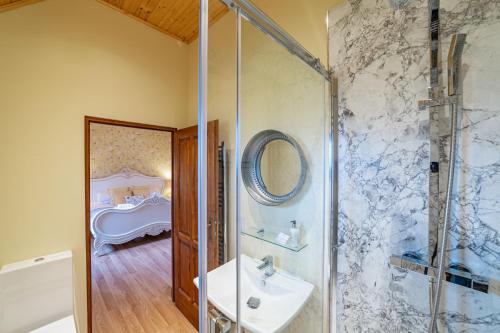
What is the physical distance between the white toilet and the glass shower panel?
5.19 feet

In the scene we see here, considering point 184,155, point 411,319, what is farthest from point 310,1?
point 411,319

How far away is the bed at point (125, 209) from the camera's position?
354cm

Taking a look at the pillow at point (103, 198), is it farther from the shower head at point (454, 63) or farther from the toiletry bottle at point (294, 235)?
the shower head at point (454, 63)

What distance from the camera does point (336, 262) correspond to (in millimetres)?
1223

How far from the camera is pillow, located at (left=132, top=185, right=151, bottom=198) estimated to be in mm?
4941

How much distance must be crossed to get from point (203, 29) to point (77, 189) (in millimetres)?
2001

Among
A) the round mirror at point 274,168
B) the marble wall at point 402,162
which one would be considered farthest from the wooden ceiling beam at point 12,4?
the marble wall at point 402,162

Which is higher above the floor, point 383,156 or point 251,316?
point 383,156

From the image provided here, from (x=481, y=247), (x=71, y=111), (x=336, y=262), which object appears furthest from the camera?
(x=71, y=111)

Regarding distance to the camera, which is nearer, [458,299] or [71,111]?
[458,299]

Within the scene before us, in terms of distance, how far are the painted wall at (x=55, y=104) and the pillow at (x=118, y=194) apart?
129 inches

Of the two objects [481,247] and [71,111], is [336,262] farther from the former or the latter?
[71,111]

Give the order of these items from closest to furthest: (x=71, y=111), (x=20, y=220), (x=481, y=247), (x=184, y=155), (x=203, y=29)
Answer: (x=203, y=29)
(x=481, y=247)
(x=20, y=220)
(x=71, y=111)
(x=184, y=155)

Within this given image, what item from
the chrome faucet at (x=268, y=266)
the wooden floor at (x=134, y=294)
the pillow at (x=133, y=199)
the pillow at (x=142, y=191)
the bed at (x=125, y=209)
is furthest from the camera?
the pillow at (x=142, y=191)
